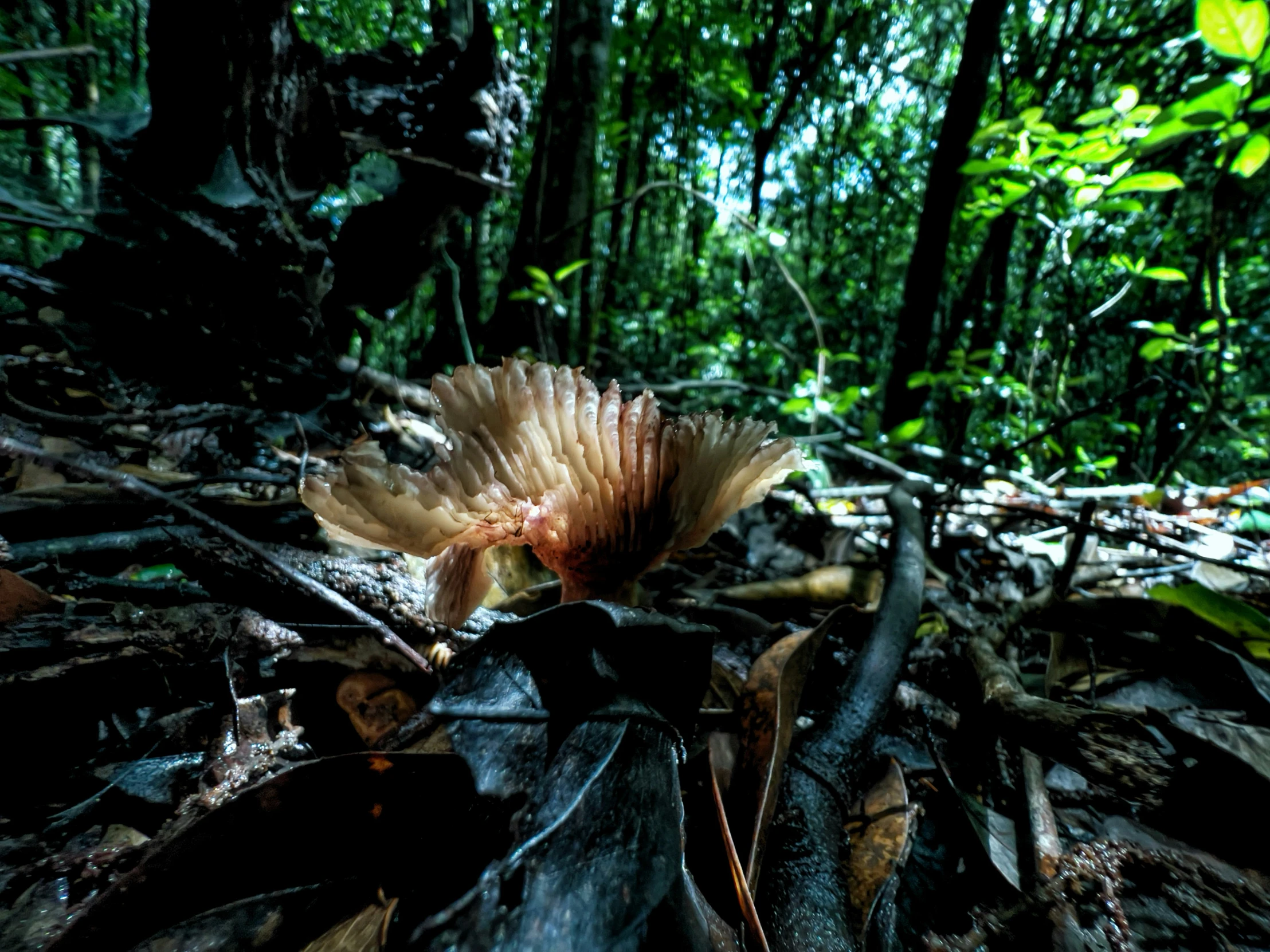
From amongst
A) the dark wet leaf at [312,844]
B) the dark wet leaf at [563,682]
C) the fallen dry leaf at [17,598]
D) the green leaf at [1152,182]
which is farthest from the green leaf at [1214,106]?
the fallen dry leaf at [17,598]

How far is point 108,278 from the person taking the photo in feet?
8.80

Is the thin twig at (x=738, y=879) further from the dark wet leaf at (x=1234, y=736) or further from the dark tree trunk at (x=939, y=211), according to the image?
the dark tree trunk at (x=939, y=211)

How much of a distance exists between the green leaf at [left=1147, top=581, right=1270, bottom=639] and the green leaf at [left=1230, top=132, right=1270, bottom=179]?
1654mm

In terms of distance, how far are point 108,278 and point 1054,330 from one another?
6.51 meters

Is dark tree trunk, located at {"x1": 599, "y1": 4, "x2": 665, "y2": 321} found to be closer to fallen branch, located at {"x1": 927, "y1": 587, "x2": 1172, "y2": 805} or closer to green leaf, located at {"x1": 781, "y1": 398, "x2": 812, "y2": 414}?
Answer: green leaf, located at {"x1": 781, "y1": 398, "x2": 812, "y2": 414}

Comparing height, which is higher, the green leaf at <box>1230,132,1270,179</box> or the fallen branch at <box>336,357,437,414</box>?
the green leaf at <box>1230,132,1270,179</box>

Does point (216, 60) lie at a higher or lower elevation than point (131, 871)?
higher

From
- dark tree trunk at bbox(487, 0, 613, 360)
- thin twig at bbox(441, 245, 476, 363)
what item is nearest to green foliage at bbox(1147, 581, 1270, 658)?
thin twig at bbox(441, 245, 476, 363)

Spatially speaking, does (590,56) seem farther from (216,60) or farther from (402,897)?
(402,897)

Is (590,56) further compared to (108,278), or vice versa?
(590,56)

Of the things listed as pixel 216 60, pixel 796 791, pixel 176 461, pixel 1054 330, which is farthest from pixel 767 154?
pixel 796 791

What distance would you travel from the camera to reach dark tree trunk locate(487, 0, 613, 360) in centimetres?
417

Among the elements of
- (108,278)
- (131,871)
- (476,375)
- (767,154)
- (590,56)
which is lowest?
(131,871)

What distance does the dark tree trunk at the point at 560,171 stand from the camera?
4.17m
